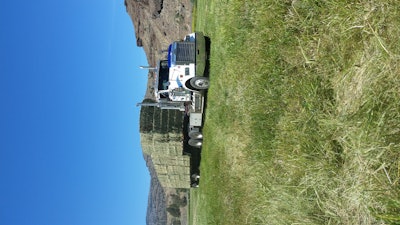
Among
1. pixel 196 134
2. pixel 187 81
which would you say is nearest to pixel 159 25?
pixel 196 134

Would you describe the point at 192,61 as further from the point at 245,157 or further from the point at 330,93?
the point at 330,93

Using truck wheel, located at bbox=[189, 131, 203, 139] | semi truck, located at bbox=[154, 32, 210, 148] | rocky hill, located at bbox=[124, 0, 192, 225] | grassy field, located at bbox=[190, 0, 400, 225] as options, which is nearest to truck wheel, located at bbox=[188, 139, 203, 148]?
semi truck, located at bbox=[154, 32, 210, 148]

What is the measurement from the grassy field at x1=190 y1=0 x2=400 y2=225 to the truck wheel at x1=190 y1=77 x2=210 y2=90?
3629 millimetres

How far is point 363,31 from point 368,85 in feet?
2.57

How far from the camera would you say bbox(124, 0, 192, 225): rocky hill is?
151ft

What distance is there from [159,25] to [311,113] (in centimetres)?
5159

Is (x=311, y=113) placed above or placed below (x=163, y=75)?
above

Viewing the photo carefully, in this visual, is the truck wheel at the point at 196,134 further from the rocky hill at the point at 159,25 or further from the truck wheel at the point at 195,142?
the rocky hill at the point at 159,25

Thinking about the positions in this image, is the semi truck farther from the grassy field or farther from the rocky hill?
the rocky hill

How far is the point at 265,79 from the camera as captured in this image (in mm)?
8531

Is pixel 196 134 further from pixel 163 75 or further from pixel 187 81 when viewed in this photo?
pixel 163 75

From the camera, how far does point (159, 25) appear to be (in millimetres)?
55781

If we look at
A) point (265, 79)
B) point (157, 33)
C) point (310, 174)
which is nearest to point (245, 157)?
point (265, 79)

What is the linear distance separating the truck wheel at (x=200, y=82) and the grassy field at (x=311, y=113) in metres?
3.63
